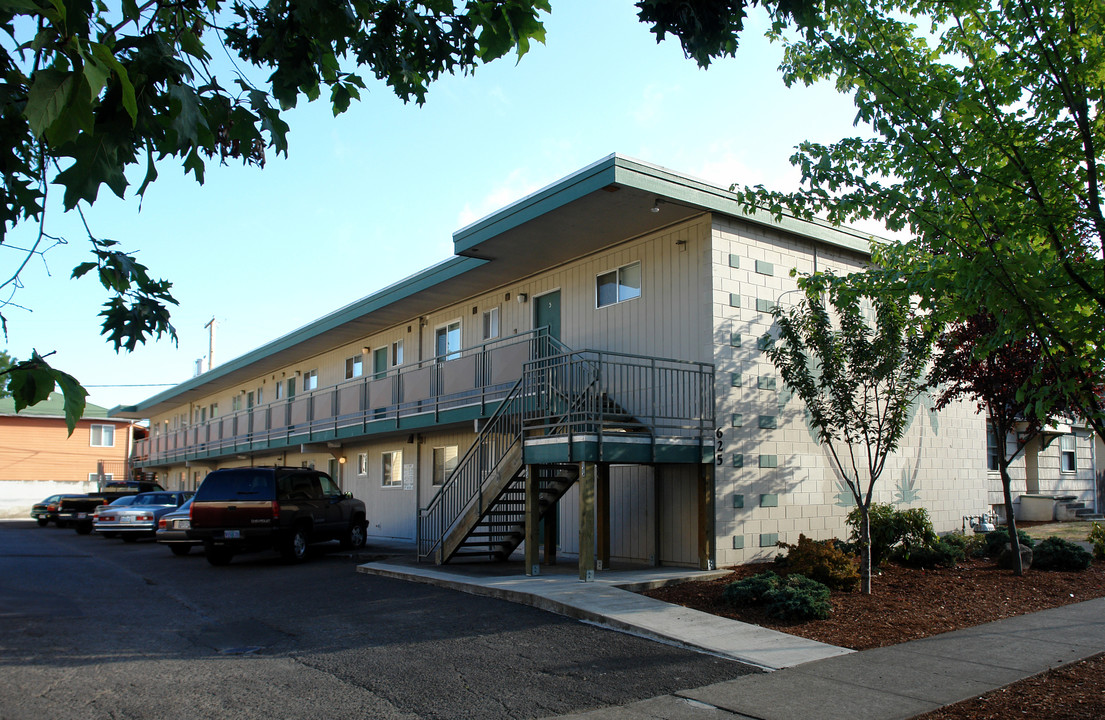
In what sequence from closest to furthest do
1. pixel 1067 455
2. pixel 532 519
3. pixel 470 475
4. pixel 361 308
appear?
pixel 532 519 < pixel 470 475 < pixel 361 308 < pixel 1067 455

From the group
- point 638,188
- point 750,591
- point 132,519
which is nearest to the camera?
point 750,591

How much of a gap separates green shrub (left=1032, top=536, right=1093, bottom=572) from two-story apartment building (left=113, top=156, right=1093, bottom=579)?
299 centimetres

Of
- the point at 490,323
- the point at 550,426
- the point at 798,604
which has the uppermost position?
the point at 490,323

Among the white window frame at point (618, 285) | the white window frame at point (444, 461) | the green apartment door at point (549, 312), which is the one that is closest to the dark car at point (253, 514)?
the white window frame at point (444, 461)

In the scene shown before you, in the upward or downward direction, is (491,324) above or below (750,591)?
above

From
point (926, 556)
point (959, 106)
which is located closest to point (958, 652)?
point (959, 106)

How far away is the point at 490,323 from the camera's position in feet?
66.5

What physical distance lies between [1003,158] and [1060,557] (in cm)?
973

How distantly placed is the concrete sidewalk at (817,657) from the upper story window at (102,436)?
170ft

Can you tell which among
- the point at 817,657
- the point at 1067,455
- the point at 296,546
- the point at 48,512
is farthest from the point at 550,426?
the point at 48,512

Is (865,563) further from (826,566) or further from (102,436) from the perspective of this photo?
(102,436)

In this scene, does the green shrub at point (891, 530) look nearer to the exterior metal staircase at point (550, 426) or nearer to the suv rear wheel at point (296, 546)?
the exterior metal staircase at point (550, 426)

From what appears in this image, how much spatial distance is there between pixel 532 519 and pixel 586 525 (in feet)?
4.10

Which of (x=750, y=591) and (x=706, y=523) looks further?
(x=706, y=523)
